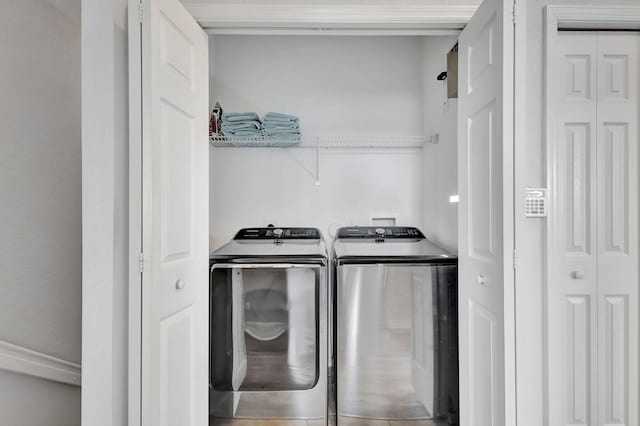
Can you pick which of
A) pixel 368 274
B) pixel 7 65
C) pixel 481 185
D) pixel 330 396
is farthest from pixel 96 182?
pixel 330 396

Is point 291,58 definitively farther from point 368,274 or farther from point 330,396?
point 330,396

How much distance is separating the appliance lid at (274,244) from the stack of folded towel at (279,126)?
0.69 meters

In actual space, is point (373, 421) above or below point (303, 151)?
below

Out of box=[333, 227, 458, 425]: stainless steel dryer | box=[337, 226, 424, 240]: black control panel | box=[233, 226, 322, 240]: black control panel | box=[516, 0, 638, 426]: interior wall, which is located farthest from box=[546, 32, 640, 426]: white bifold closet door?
box=[233, 226, 322, 240]: black control panel

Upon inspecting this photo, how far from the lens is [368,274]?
2070 millimetres

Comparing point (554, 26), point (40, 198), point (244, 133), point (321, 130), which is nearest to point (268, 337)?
point (40, 198)

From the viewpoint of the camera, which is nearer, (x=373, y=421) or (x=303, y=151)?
(x=373, y=421)

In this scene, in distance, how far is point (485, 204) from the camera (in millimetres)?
1601

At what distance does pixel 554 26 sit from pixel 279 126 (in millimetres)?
1698

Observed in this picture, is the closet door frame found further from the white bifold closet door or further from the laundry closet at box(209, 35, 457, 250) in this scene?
the laundry closet at box(209, 35, 457, 250)

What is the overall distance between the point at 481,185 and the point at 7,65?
190 cm

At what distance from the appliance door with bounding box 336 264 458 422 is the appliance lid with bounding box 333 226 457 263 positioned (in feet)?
0.17

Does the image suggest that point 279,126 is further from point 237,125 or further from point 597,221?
point 597,221

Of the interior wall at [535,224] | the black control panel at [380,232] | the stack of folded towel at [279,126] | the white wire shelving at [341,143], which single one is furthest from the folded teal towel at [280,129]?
the interior wall at [535,224]
